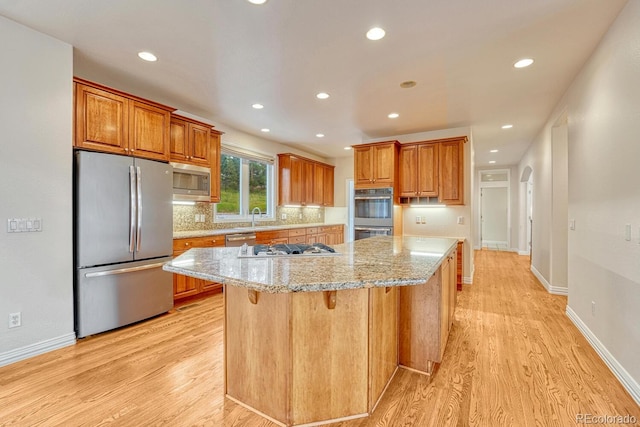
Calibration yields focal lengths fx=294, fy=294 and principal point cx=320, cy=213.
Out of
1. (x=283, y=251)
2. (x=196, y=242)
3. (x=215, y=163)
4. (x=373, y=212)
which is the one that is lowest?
(x=196, y=242)

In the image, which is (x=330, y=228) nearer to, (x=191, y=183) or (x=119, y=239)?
(x=191, y=183)

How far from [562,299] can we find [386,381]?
11.5 feet

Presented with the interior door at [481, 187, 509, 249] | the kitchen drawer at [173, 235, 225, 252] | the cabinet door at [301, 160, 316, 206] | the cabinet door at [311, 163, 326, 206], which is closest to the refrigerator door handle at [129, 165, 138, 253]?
the kitchen drawer at [173, 235, 225, 252]

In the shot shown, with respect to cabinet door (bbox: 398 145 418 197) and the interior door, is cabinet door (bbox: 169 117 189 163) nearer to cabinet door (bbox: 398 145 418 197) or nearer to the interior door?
cabinet door (bbox: 398 145 418 197)

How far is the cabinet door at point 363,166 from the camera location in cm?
513

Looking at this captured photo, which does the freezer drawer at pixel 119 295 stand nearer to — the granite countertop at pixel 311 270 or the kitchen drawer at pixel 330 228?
the granite countertop at pixel 311 270

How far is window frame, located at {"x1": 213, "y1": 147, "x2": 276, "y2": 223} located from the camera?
5066 mm

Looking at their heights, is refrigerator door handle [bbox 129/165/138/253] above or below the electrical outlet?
above

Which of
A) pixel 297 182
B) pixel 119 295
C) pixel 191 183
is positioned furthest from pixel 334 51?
pixel 297 182

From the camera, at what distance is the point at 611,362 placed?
2225mm

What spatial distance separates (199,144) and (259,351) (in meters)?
3.36

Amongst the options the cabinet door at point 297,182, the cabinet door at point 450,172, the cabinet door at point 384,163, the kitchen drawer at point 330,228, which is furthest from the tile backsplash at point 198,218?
the cabinet door at point 450,172

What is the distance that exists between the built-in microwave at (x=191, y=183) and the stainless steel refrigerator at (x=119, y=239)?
1.60 feet

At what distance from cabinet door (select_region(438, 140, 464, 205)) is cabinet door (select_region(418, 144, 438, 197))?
0.08m
